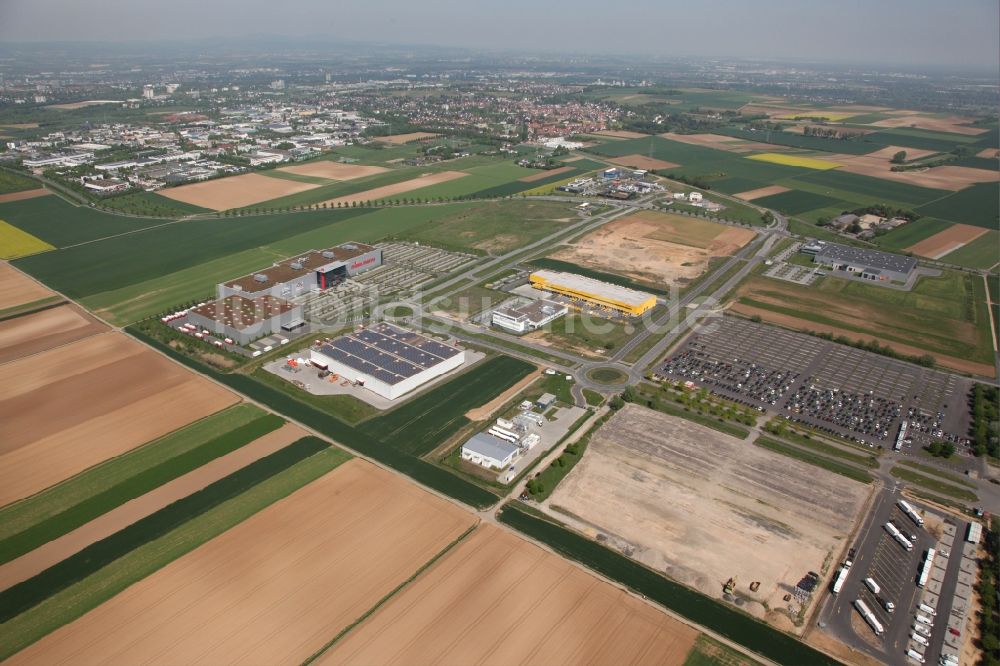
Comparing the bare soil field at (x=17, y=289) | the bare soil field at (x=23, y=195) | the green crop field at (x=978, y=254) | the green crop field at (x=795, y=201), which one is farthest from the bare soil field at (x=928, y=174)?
the bare soil field at (x=23, y=195)

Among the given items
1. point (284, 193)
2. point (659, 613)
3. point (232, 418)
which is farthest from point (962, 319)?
point (284, 193)

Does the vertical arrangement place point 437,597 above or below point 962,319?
below

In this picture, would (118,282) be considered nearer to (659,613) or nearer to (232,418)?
(232,418)

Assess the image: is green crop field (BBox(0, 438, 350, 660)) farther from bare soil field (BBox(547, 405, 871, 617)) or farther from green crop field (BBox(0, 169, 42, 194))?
green crop field (BBox(0, 169, 42, 194))

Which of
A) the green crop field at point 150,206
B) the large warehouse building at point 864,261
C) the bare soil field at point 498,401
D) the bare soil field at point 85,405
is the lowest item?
the bare soil field at point 498,401

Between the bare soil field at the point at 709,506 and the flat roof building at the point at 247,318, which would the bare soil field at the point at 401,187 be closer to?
the flat roof building at the point at 247,318

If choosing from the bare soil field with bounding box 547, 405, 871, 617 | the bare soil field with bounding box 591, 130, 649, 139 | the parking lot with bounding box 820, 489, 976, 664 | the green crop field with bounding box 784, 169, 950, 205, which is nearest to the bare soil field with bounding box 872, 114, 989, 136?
the bare soil field with bounding box 591, 130, 649, 139
